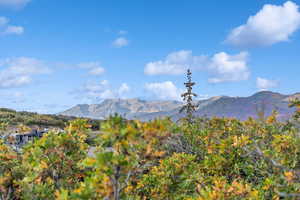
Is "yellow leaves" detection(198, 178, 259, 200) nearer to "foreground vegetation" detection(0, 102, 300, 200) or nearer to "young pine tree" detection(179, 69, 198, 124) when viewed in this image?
"foreground vegetation" detection(0, 102, 300, 200)

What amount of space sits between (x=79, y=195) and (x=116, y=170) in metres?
0.44

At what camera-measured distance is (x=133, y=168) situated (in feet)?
10.3

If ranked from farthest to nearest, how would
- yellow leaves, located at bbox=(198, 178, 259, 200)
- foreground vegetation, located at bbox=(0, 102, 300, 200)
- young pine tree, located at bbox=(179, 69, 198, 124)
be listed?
young pine tree, located at bbox=(179, 69, 198, 124)
yellow leaves, located at bbox=(198, 178, 259, 200)
foreground vegetation, located at bbox=(0, 102, 300, 200)

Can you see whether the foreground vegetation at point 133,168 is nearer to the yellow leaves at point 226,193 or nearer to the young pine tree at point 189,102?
the yellow leaves at point 226,193

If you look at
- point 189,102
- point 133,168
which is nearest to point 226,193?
point 133,168

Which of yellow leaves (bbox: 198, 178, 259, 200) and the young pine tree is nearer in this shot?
yellow leaves (bbox: 198, 178, 259, 200)

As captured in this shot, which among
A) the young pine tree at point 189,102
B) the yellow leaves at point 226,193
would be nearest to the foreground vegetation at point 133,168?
the yellow leaves at point 226,193

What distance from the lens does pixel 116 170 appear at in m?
2.97

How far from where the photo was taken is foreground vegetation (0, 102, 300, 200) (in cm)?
294

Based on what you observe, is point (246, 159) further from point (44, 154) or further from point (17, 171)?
point (17, 171)

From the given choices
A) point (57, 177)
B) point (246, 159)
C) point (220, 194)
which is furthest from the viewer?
point (246, 159)

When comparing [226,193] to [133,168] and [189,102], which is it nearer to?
[133,168]

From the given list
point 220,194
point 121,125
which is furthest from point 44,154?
point 220,194

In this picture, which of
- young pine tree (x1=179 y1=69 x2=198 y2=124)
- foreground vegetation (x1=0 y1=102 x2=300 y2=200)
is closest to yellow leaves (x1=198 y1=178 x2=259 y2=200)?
foreground vegetation (x1=0 y1=102 x2=300 y2=200)
